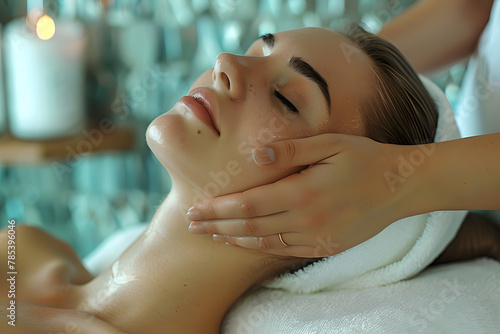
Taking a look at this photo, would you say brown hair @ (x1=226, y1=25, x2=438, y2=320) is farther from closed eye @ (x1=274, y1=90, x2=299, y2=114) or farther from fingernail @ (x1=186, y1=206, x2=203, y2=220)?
fingernail @ (x1=186, y1=206, x2=203, y2=220)

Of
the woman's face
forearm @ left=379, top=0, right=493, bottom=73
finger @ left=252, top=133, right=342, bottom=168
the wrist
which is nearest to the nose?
the woman's face

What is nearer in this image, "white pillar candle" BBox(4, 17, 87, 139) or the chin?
the chin

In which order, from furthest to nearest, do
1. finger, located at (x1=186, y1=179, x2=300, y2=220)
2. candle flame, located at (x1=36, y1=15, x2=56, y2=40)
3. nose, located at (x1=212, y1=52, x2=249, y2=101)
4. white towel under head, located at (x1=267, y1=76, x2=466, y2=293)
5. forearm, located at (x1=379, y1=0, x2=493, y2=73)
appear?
candle flame, located at (x1=36, y1=15, x2=56, y2=40) → forearm, located at (x1=379, y1=0, x2=493, y2=73) → white towel under head, located at (x1=267, y1=76, x2=466, y2=293) → nose, located at (x1=212, y1=52, x2=249, y2=101) → finger, located at (x1=186, y1=179, x2=300, y2=220)

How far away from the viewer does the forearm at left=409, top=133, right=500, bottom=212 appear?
750 mm

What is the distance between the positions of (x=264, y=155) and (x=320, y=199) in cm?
9

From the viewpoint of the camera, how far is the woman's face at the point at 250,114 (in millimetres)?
792

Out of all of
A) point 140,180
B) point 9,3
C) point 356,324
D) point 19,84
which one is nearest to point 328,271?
point 356,324

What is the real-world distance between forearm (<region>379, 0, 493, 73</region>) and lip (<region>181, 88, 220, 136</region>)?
626 millimetres

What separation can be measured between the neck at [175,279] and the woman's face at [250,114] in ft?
0.29

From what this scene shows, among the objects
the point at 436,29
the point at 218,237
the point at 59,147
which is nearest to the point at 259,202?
the point at 218,237

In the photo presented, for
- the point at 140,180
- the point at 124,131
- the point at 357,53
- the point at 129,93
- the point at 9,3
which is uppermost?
the point at 9,3

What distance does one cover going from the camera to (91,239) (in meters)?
1.87

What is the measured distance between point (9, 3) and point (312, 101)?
1386 millimetres

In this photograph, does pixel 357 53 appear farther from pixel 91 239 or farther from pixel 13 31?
pixel 91 239
